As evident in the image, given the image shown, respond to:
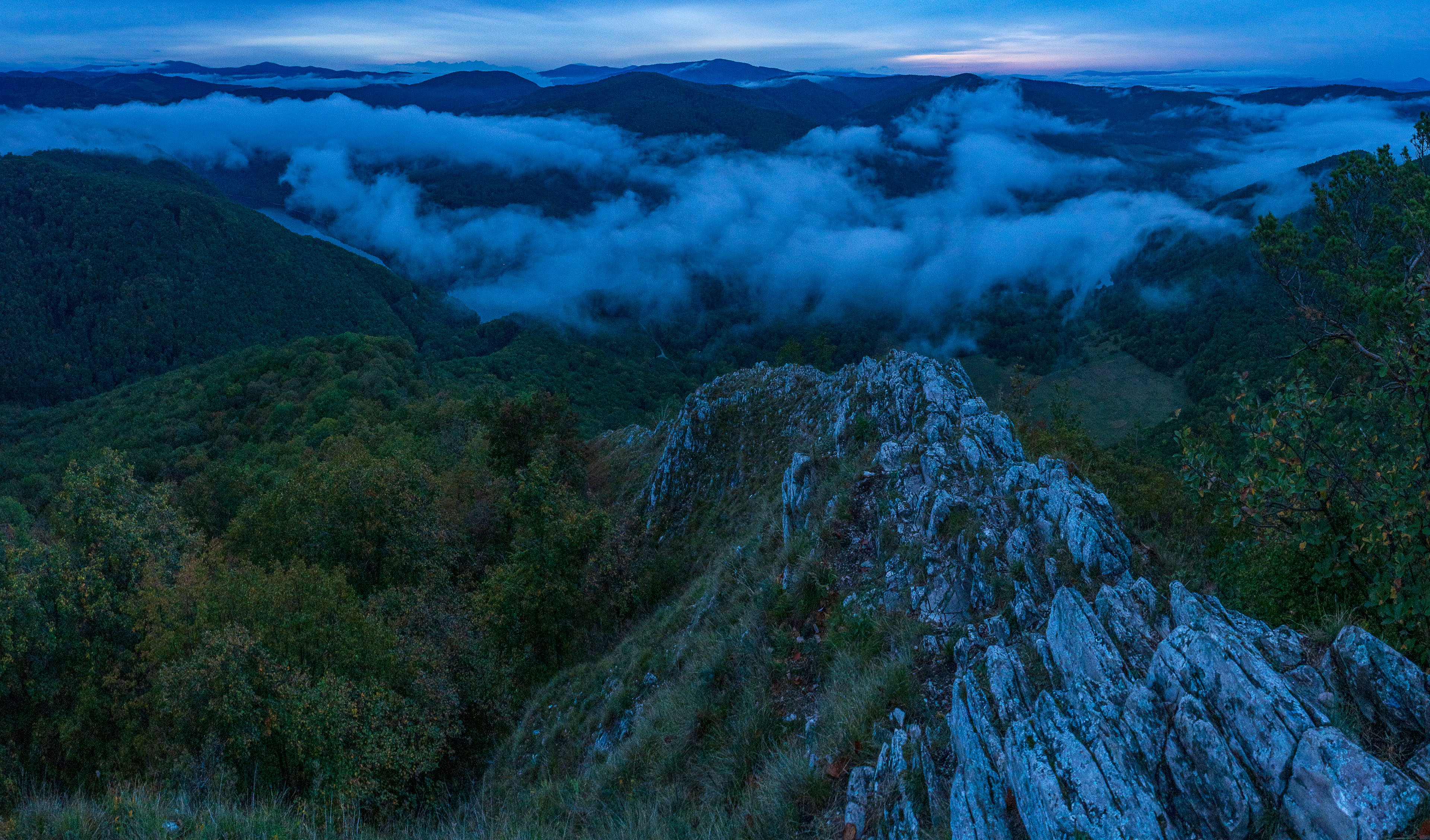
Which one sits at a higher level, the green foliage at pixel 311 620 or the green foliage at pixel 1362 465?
the green foliage at pixel 1362 465

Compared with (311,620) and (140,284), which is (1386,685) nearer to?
(311,620)

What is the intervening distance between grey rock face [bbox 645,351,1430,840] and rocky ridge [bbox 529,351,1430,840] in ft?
0.06

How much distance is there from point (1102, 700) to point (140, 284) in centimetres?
19657

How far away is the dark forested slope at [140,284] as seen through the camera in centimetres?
13875

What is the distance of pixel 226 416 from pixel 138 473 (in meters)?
14.5

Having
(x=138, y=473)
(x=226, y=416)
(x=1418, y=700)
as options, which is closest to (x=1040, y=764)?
(x=1418, y=700)

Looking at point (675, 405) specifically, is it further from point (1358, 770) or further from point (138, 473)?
point (1358, 770)

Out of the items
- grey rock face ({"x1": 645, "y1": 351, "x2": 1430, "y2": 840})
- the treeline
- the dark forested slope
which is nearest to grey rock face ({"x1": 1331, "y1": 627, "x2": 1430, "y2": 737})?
grey rock face ({"x1": 645, "y1": 351, "x2": 1430, "y2": 840})

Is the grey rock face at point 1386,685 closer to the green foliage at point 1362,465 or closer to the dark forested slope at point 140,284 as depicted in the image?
the green foliage at point 1362,465

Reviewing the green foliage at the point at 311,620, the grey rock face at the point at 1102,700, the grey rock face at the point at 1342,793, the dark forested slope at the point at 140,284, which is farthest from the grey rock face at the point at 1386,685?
the dark forested slope at the point at 140,284

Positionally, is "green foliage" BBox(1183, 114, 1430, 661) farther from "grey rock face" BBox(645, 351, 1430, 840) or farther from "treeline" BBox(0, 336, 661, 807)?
"treeline" BBox(0, 336, 661, 807)

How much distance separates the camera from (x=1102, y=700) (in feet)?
22.3

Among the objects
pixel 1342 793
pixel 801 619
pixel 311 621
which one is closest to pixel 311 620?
pixel 311 621

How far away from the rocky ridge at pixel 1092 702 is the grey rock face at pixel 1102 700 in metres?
0.02
